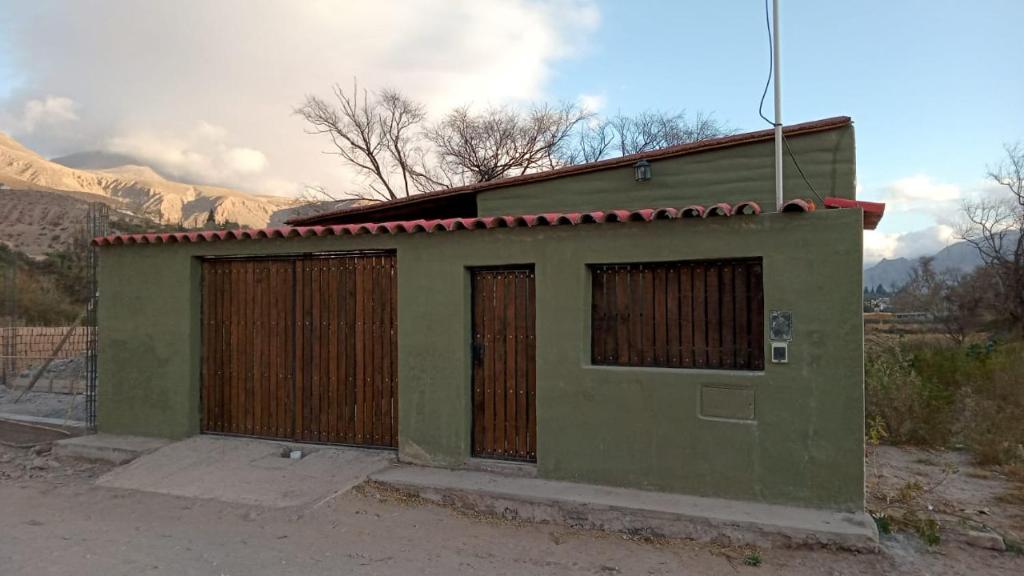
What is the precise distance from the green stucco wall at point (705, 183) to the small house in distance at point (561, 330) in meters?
0.02

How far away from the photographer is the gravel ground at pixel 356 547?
4367 millimetres

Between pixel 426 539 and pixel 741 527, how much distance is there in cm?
237

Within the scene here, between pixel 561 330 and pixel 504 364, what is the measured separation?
0.74 meters

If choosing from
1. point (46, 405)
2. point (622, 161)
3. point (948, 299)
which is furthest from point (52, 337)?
point (948, 299)

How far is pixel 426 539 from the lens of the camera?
492 centimetres

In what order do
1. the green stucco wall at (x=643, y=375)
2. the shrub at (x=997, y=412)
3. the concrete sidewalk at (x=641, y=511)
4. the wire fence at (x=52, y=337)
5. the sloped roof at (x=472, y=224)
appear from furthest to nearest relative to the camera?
the wire fence at (x=52, y=337)
the shrub at (x=997, y=412)
the sloped roof at (x=472, y=224)
the green stucco wall at (x=643, y=375)
the concrete sidewalk at (x=641, y=511)

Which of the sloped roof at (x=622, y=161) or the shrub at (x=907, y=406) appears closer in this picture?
the sloped roof at (x=622, y=161)

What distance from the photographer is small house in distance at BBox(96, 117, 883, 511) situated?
498 centimetres

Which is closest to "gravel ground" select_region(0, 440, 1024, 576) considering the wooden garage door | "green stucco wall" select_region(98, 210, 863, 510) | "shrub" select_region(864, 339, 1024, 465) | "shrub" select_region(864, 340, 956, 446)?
"green stucco wall" select_region(98, 210, 863, 510)

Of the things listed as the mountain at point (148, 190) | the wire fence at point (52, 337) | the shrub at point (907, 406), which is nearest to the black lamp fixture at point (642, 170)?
the shrub at point (907, 406)

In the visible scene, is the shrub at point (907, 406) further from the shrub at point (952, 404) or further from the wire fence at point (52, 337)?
the wire fence at point (52, 337)

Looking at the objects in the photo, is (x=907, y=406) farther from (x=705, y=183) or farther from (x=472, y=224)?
(x=472, y=224)

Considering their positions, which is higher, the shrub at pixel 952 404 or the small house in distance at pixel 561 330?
the small house in distance at pixel 561 330

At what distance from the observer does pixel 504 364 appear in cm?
610
